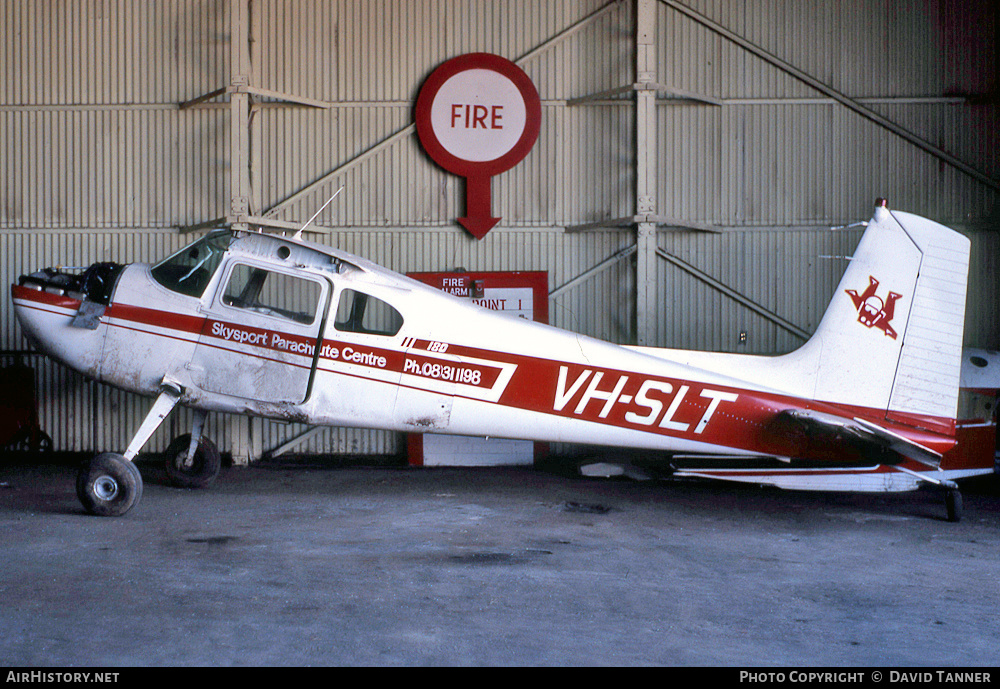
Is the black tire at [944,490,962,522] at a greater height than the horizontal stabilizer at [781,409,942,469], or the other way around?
the horizontal stabilizer at [781,409,942,469]

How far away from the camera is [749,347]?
9359mm

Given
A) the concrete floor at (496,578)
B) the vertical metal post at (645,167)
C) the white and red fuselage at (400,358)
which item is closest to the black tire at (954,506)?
the concrete floor at (496,578)

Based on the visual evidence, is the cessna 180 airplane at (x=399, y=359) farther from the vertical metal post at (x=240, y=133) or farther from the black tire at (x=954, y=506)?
the vertical metal post at (x=240, y=133)

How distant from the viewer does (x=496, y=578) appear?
489 cm

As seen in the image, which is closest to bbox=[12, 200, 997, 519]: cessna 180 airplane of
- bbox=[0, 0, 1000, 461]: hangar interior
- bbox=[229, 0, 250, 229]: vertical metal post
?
bbox=[229, 0, 250, 229]: vertical metal post

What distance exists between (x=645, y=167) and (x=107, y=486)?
21.7 feet

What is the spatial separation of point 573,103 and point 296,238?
4.30 meters

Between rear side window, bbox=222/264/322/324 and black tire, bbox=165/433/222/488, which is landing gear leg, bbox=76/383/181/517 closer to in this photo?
rear side window, bbox=222/264/322/324

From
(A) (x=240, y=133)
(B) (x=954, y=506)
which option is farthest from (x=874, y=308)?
(A) (x=240, y=133)

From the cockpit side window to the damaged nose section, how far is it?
1.34ft

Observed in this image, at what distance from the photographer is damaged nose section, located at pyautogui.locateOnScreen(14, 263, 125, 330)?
255 inches

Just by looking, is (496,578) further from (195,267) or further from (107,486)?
(195,267)

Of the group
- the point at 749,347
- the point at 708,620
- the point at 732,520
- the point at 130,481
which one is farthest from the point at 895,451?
the point at 130,481

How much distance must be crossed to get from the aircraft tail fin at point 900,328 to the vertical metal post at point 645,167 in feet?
10.1
